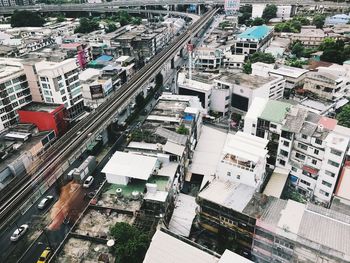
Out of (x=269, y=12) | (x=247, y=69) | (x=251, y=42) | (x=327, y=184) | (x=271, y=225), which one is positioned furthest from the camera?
(x=269, y=12)

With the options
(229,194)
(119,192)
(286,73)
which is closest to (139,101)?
(286,73)

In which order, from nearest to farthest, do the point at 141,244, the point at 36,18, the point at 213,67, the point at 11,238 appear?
the point at 141,244
the point at 11,238
the point at 213,67
the point at 36,18

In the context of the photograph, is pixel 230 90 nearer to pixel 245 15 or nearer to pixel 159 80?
pixel 159 80

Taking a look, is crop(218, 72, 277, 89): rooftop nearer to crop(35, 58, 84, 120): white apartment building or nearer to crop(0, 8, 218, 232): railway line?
crop(0, 8, 218, 232): railway line

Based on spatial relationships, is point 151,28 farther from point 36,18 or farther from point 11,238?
point 11,238

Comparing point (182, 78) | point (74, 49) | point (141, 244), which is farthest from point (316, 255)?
point (74, 49)

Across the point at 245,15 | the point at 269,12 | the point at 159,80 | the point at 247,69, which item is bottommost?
the point at 159,80

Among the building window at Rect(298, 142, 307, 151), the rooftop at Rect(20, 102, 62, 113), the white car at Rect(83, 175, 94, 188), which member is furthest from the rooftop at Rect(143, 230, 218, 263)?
the rooftop at Rect(20, 102, 62, 113)
